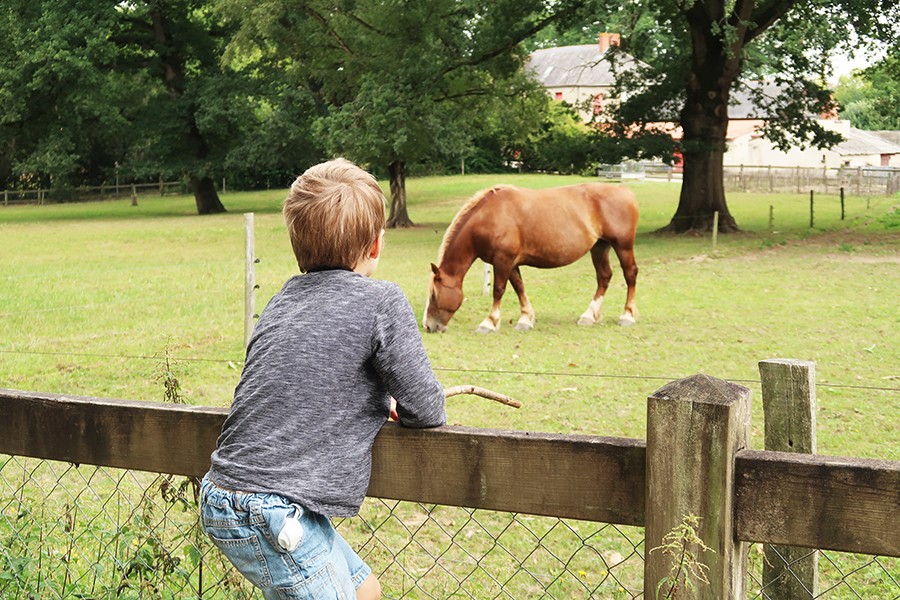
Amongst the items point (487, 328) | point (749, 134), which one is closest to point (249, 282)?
point (487, 328)

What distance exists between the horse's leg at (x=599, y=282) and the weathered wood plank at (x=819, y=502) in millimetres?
11370

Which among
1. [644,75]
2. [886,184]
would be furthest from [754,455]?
[886,184]

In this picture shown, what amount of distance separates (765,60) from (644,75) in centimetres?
340

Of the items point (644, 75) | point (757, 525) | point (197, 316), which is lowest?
point (197, 316)

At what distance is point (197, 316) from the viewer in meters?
14.0

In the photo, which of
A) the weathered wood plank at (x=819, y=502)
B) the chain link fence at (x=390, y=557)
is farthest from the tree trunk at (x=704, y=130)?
the weathered wood plank at (x=819, y=502)

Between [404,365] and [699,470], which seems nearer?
[699,470]

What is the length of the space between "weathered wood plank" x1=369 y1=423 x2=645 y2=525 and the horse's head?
32.4 feet

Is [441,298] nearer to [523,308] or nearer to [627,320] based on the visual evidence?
[523,308]

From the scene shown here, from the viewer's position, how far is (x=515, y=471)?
7.79 ft

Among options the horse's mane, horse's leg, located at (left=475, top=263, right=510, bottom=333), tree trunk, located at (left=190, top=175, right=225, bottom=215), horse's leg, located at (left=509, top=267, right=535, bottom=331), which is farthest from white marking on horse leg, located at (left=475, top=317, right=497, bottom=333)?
tree trunk, located at (left=190, top=175, right=225, bottom=215)

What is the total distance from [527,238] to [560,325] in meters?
1.32

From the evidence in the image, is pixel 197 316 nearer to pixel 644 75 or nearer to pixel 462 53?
pixel 462 53

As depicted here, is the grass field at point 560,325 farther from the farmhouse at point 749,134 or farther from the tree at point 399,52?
the farmhouse at point 749,134
